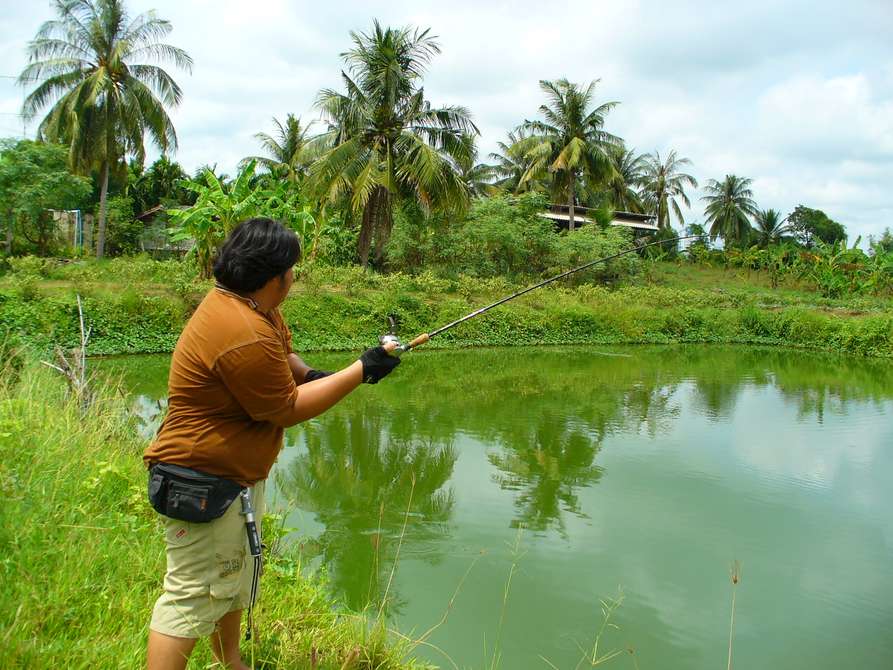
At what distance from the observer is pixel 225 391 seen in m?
1.53

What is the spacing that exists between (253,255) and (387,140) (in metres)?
14.0

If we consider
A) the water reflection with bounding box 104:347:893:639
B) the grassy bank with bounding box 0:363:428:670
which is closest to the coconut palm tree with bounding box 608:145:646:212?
the water reflection with bounding box 104:347:893:639

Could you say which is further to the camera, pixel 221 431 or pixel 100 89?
pixel 100 89

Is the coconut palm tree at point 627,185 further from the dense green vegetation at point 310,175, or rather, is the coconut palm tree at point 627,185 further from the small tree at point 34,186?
the small tree at point 34,186

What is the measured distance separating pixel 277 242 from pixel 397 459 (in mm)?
3975

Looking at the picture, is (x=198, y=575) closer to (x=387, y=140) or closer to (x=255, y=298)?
(x=255, y=298)

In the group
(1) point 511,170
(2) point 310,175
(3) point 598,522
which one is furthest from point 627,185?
(3) point 598,522

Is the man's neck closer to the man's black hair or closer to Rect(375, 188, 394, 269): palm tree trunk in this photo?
the man's black hair

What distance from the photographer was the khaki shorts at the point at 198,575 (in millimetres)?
1529

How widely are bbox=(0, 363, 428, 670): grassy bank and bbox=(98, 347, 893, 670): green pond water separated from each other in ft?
1.59

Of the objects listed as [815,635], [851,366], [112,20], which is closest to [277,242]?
[815,635]

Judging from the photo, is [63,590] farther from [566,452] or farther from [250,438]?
[566,452]

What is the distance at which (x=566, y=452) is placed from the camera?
5871 millimetres

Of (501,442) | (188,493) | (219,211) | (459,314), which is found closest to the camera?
(188,493)
